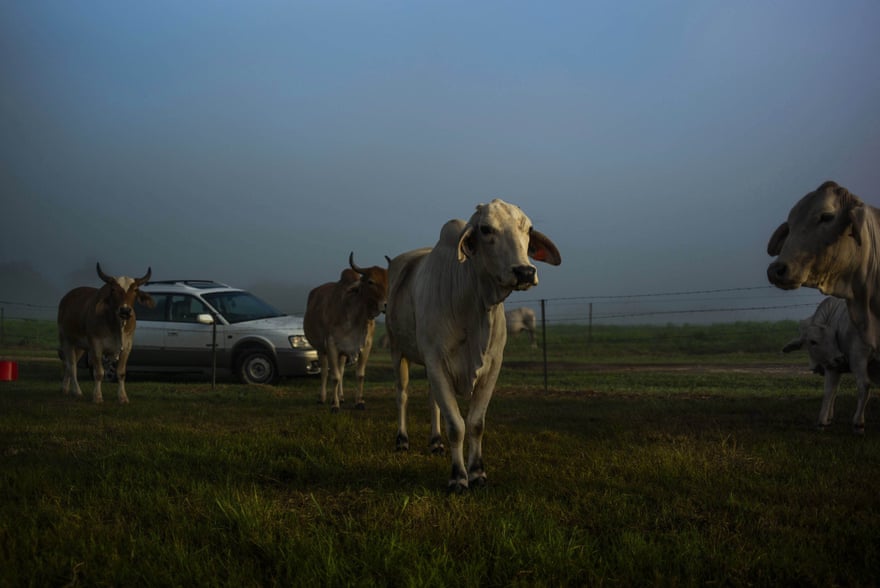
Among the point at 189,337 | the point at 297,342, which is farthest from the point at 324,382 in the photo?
the point at 189,337

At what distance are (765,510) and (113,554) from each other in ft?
12.1

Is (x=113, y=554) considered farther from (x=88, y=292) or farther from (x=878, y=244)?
(x=88, y=292)

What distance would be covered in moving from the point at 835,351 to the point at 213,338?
11.3 metres

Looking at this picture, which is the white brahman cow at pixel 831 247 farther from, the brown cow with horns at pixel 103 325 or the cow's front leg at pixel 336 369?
the brown cow with horns at pixel 103 325

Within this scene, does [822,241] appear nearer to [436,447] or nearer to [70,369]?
[436,447]

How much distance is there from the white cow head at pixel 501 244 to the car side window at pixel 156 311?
1170cm

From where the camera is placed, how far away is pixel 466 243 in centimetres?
490

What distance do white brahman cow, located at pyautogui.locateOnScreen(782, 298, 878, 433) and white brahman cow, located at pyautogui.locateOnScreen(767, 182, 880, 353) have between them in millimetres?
1287

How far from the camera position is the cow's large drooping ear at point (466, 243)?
4748mm

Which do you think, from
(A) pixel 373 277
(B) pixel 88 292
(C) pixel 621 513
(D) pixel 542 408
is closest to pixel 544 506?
(C) pixel 621 513

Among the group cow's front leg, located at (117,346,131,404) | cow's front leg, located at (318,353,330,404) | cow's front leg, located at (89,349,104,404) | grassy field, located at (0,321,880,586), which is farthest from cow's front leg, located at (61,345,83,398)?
cow's front leg, located at (318,353,330,404)

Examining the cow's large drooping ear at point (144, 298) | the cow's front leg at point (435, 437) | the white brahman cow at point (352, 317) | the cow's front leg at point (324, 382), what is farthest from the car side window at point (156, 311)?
the cow's front leg at point (435, 437)

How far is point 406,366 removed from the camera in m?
7.11

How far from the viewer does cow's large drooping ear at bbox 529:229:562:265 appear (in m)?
5.19
